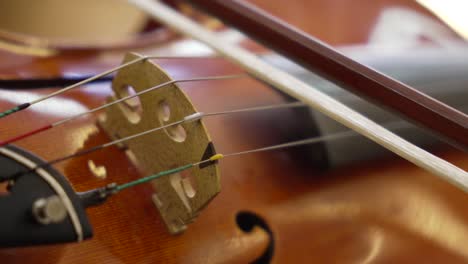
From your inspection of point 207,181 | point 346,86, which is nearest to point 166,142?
point 207,181

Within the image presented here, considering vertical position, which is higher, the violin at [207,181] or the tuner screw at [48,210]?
the tuner screw at [48,210]

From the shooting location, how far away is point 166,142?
22.8 inches

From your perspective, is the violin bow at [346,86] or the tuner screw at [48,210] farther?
the violin bow at [346,86]

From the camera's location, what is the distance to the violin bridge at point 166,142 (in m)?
0.54

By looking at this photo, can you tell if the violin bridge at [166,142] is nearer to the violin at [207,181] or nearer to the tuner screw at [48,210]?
the violin at [207,181]

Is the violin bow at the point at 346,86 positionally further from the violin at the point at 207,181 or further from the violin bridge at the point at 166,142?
the violin bridge at the point at 166,142

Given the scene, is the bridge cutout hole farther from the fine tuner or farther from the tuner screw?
the tuner screw

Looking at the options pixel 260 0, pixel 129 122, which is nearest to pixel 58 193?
pixel 129 122

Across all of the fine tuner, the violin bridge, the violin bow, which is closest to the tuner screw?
the fine tuner

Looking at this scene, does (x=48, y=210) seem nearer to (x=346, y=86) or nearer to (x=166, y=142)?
(x=166, y=142)

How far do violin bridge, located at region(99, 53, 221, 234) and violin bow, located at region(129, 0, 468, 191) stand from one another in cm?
15

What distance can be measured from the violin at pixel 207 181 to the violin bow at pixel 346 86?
0.02 m

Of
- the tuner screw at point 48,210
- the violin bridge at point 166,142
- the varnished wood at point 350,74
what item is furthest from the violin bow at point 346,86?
the tuner screw at point 48,210

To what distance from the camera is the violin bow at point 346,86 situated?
1.83 feet
